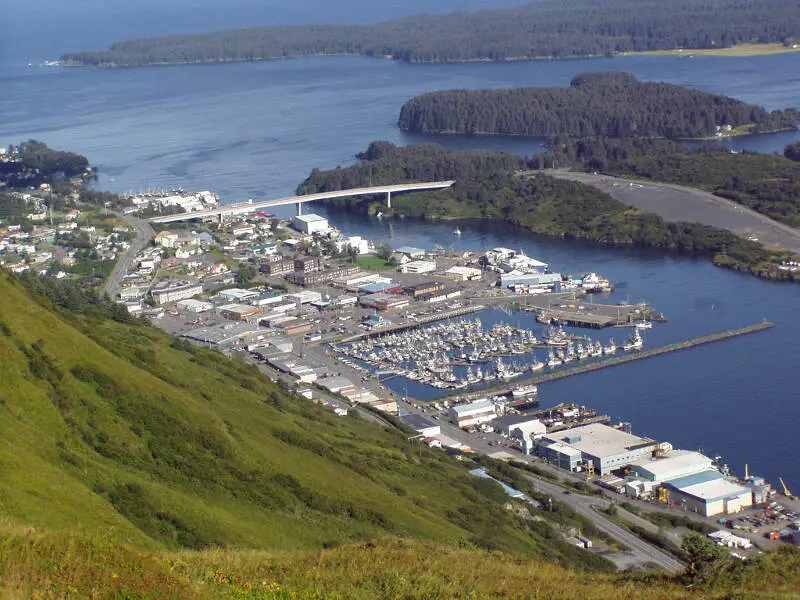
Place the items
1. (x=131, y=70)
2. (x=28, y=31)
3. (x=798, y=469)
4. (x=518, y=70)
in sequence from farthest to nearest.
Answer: (x=28, y=31) → (x=131, y=70) → (x=518, y=70) → (x=798, y=469)

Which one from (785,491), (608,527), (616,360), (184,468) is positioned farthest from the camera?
(616,360)

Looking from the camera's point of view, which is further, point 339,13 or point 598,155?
point 339,13

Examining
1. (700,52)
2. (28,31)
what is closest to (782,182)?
(700,52)

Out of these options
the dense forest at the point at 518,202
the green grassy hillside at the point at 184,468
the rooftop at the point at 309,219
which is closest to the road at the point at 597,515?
the green grassy hillside at the point at 184,468

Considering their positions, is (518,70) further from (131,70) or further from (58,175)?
(58,175)

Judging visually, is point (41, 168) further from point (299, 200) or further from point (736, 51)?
point (736, 51)

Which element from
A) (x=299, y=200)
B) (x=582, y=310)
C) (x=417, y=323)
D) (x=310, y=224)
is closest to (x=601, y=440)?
(x=417, y=323)
